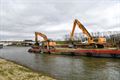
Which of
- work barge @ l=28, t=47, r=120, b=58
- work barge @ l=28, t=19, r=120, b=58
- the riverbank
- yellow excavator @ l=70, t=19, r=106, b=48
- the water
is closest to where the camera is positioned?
the riverbank

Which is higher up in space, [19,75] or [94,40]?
[94,40]

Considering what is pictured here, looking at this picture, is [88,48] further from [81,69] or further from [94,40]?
[81,69]

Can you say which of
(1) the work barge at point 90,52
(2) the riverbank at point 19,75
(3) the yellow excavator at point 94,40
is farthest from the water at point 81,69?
(3) the yellow excavator at point 94,40

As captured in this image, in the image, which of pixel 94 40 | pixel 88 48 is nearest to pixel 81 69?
pixel 88 48

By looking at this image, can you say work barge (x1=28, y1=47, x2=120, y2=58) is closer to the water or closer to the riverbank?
the water

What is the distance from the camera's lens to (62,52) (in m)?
59.0

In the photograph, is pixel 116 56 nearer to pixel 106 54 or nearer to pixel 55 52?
pixel 106 54

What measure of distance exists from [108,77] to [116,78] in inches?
37.4

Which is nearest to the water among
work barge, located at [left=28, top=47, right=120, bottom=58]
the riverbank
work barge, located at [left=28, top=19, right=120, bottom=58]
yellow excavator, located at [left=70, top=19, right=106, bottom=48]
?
the riverbank

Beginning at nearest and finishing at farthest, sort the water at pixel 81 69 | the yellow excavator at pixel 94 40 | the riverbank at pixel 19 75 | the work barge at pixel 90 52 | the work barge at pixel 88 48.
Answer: the riverbank at pixel 19 75, the water at pixel 81 69, the work barge at pixel 90 52, the work barge at pixel 88 48, the yellow excavator at pixel 94 40

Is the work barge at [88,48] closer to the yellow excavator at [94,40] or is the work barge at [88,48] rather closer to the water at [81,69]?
the yellow excavator at [94,40]

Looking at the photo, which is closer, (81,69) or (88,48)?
(81,69)

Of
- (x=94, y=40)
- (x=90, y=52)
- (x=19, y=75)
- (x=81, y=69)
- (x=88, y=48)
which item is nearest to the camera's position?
(x=19, y=75)

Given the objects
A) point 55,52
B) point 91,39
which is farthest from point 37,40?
point 91,39
